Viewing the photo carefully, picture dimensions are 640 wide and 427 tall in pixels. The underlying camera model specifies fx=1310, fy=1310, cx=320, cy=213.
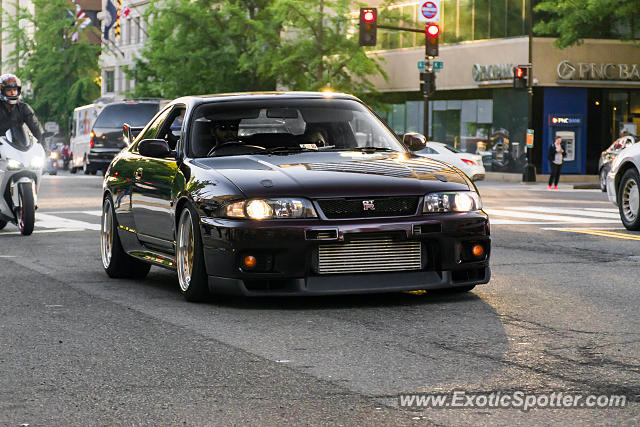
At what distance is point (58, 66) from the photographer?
8650 cm

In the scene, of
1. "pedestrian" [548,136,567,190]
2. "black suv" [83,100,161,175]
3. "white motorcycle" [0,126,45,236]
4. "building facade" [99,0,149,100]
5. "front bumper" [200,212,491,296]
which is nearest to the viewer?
"front bumper" [200,212,491,296]

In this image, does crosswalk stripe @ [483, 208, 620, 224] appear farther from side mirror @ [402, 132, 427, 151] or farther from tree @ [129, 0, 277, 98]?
tree @ [129, 0, 277, 98]

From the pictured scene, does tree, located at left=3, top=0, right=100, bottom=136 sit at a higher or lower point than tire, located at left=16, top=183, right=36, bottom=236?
higher

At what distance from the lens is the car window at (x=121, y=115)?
3434 centimetres

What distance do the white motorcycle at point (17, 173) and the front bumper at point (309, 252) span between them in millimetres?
7562

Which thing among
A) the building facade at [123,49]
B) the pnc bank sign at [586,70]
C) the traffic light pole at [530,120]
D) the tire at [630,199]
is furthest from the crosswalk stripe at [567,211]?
the building facade at [123,49]

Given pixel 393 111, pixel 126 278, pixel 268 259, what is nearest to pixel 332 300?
pixel 268 259

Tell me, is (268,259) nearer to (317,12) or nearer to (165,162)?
(165,162)

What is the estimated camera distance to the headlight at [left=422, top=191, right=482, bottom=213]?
842 cm

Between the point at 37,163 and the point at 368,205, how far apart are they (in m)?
8.46

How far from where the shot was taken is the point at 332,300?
884cm

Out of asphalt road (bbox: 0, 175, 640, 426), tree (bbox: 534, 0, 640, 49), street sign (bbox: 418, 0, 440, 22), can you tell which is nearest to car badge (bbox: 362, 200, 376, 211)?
asphalt road (bbox: 0, 175, 640, 426)

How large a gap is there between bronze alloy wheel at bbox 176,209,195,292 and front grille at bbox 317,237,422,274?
41.0 inches

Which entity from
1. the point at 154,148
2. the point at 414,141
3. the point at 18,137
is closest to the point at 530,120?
the point at 18,137
